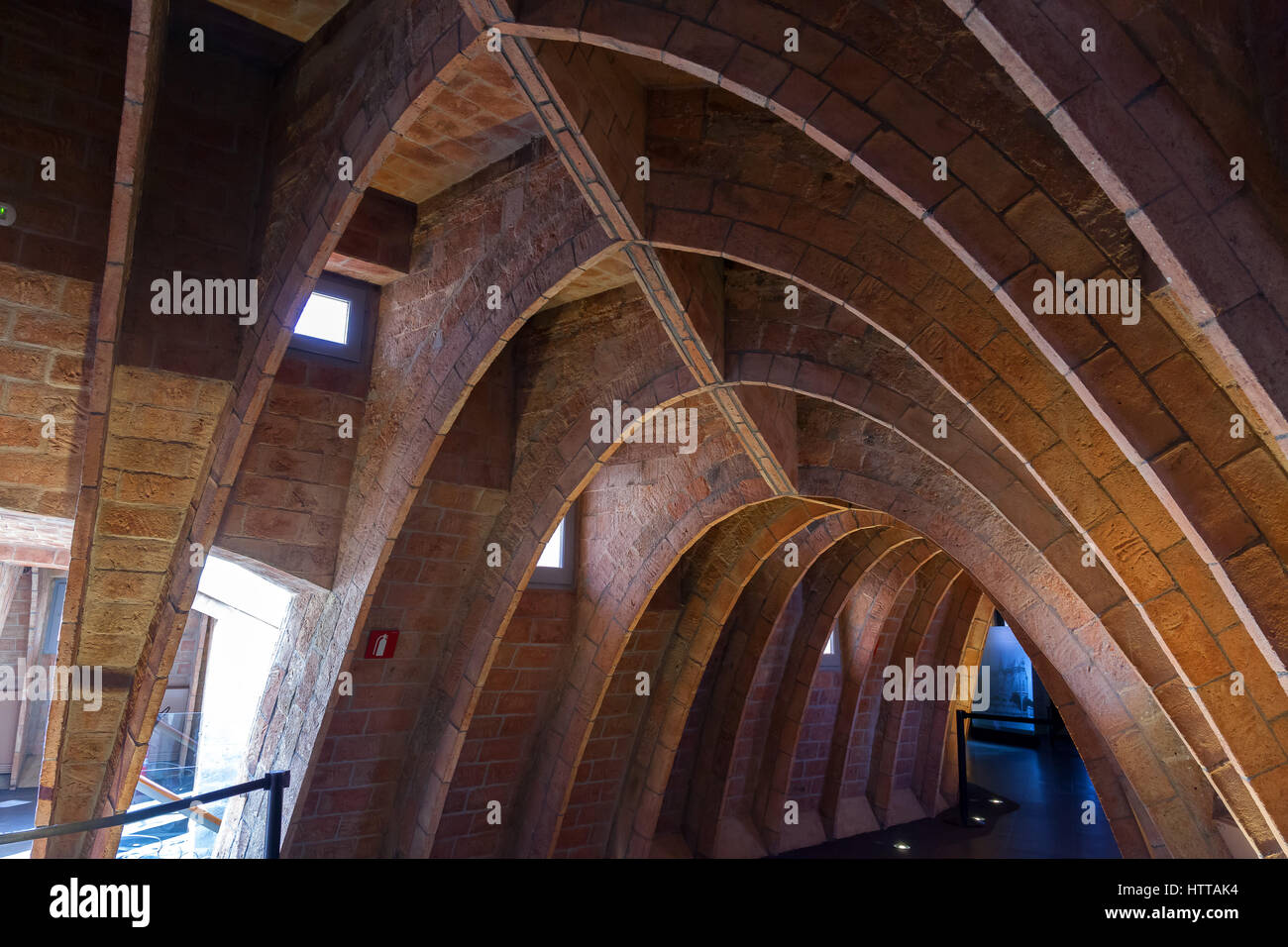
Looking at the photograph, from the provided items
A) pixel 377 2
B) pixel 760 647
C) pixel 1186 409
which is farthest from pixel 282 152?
pixel 760 647

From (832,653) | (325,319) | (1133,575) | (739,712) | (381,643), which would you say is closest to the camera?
(1133,575)

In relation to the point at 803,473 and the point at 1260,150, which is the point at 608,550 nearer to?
the point at 803,473

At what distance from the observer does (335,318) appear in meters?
9.35

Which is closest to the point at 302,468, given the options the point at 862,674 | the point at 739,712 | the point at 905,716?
the point at 739,712

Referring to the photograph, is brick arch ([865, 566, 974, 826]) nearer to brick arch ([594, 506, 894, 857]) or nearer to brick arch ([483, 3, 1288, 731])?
brick arch ([594, 506, 894, 857])

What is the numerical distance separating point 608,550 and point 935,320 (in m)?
6.14

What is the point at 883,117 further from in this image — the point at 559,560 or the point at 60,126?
the point at 559,560

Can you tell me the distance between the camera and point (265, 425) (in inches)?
348

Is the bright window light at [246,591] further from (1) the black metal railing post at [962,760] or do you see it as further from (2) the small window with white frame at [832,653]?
(1) the black metal railing post at [962,760]

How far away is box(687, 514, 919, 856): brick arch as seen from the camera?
13.3 meters

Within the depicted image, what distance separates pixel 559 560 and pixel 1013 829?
351 inches

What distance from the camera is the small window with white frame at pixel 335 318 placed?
30.1ft

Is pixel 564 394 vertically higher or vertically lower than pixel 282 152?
lower

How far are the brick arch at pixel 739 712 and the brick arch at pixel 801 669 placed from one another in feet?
0.69
